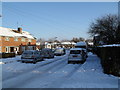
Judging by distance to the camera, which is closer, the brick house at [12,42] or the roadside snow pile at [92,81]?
the roadside snow pile at [92,81]

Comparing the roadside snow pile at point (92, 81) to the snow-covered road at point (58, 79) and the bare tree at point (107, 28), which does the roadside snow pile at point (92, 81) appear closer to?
the snow-covered road at point (58, 79)

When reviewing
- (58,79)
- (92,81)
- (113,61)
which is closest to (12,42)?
(58,79)

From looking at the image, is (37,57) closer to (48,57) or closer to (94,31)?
(48,57)

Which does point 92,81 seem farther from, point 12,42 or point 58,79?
point 12,42

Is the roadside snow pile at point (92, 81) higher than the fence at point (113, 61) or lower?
lower

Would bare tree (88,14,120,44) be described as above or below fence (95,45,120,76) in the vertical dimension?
above

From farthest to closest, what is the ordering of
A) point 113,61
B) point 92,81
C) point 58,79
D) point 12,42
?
point 12,42, point 113,61, point 58,79, point 92,81

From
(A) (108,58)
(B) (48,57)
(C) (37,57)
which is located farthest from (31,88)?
(B) (48,57)

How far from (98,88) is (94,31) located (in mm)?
32591

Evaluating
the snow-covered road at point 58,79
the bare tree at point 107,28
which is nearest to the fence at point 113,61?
the snow-covered road at point 58,79

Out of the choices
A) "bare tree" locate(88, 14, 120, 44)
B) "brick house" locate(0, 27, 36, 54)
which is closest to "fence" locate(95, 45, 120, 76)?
"bare tree" locate(88, 14, 120, 44)

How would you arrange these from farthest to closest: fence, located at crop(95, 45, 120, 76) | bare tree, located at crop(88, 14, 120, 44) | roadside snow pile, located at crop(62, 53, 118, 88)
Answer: bare tree, located at crop(88, 14, 120, 44) < fence, located at crop(95, 45, 120, 76) < roadside snow pile, located at crop(62, 53, 118, 88)

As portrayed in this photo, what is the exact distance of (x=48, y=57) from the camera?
2867 cm

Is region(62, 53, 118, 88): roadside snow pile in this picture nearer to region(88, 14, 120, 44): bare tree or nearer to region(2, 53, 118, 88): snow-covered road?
region(2, 53, 118, 88): snow-covered road
